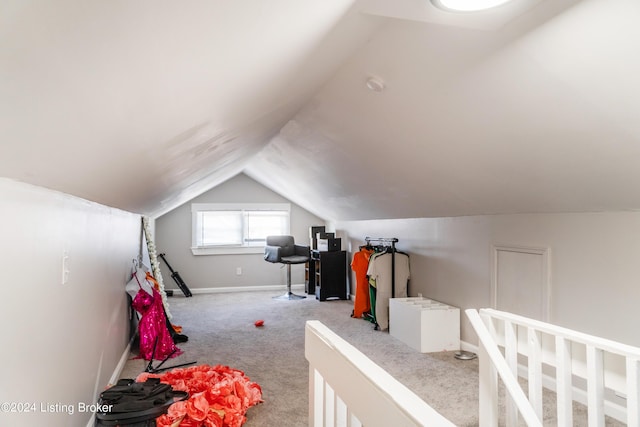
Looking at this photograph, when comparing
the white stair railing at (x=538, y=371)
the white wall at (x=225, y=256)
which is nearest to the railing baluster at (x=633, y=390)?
the white stair railing at (x=538, y=371)

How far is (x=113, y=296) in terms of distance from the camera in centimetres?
308

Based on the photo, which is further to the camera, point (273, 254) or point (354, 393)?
point (273, 254)

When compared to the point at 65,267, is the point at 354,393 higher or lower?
lower

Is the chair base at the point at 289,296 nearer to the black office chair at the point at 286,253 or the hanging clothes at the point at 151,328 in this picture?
the black office chair at the point at 286,253

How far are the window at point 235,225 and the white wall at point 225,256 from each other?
10cm

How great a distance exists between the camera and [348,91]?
2.69 m

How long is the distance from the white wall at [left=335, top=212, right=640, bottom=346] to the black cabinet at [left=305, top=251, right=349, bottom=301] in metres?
2.41

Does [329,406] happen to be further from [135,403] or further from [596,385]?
[135,403]

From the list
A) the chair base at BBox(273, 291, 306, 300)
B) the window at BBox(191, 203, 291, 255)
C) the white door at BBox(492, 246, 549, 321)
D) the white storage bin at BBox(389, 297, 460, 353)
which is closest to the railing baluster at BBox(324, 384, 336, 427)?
the white door at BBox(492, 246, 549, 321)

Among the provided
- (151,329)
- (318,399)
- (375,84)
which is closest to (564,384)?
(318,399)

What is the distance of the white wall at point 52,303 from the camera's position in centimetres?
121

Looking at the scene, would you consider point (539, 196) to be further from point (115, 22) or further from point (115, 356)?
point (115, 356)

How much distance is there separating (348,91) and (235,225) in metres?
5.27

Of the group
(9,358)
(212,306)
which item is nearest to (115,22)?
(9,358)
